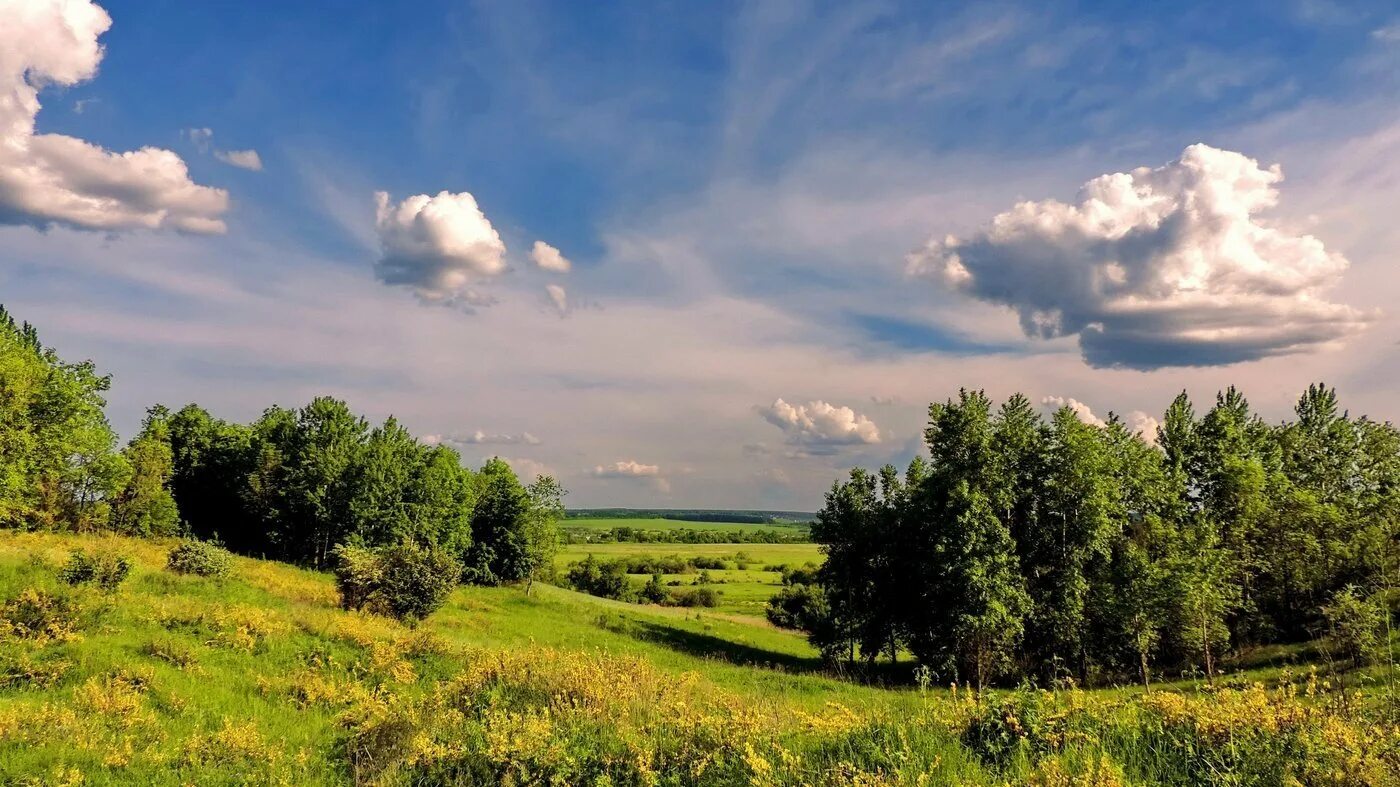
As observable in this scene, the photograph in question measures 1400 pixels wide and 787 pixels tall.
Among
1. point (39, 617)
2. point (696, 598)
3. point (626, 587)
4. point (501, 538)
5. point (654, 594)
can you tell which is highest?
point (39, 617)

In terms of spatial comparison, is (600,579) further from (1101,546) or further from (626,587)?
(1101,546)

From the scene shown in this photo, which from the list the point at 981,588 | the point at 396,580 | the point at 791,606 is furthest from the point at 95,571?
the point at 791,606

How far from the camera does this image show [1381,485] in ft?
132

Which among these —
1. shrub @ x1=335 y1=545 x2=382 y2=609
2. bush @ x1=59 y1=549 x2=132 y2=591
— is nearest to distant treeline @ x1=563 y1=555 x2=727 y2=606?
shrub @ x1=335 y1=545 x2=382 y2=609

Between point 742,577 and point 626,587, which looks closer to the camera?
point 626,587

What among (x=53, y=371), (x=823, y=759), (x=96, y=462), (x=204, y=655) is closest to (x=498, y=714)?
(x=823, y=759)

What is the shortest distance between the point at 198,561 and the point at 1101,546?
1586 inches

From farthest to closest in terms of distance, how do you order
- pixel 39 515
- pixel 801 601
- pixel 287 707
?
pixel 801 601 → pixel 39 515 → pixel 287 707

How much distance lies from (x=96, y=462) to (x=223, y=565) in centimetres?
2515

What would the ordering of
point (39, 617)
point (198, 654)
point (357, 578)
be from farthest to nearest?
point (357, 578), point (198, 654), point (39, 617)

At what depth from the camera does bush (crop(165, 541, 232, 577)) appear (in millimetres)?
25172

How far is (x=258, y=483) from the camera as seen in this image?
60.7 m

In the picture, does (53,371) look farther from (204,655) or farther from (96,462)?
(204,655)

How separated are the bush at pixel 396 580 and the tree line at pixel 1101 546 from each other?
2322 cm
